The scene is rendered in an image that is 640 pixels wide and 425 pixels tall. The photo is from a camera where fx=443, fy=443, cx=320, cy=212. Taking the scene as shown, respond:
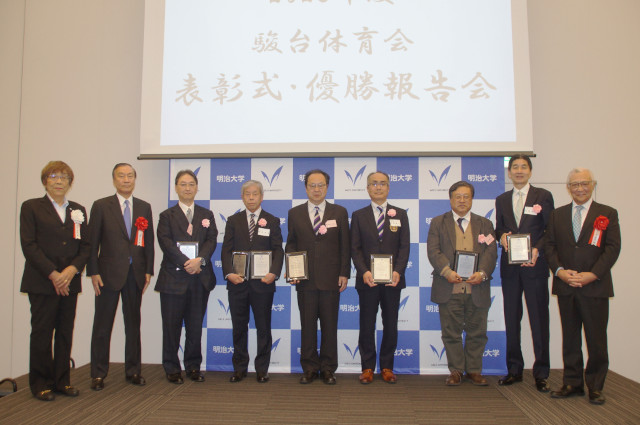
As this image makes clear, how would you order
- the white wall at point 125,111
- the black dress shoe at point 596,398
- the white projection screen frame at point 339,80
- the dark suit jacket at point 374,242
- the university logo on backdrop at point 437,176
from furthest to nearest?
1. the white wall at point 125,111
2. the university logo on backdrop at point 437,176
3. the white projection screen frame at point 339,80
4. the dark suit jacket at point 374,242
5. the black dress shoe at point 596,398

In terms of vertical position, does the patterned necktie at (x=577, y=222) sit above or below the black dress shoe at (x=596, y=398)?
above

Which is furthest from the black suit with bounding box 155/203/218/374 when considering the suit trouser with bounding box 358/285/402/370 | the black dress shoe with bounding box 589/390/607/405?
the black dress shoe with bounding box 589/390/607/405

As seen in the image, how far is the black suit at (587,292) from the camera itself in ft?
10.4

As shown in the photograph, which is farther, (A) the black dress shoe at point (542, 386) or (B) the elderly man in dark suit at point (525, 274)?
(B) the elderly man in dark suit at point (525, 274)

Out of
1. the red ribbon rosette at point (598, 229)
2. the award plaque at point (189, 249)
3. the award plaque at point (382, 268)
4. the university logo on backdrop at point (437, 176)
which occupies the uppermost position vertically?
the university logo on backdrop at point (437, 176)

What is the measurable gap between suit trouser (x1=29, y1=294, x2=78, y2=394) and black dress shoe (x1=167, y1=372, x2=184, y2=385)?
75cm

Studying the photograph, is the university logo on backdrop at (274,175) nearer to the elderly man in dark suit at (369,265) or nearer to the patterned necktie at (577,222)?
the elderly man in dark suit at (369,265)

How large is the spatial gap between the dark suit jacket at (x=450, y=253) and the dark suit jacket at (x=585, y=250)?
45cm

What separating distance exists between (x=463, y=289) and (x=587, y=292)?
87cm

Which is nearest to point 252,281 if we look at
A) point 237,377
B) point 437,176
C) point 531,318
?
point 237,377

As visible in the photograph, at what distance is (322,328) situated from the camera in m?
3.73

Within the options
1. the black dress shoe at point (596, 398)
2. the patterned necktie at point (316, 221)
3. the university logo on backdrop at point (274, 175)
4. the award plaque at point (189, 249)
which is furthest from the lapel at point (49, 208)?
the black dress shoe at point (596, 398)

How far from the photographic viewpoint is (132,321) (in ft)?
12.0

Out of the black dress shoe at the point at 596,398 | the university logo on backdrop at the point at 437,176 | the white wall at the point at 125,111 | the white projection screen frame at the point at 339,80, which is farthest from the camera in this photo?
the white wall at the point at 125,111
